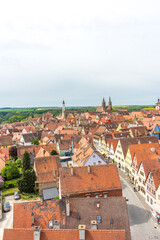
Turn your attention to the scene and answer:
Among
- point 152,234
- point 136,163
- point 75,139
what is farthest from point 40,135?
point 152,234

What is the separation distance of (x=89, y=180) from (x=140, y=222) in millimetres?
10595

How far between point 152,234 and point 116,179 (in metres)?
10.0

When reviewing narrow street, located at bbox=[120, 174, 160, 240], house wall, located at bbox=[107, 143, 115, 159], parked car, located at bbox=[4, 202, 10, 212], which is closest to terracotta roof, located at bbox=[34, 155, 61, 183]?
parked car, located at bbox=[4, 202, 10, 212]

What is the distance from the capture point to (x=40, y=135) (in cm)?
10831

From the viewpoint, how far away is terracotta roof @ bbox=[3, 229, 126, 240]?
20.2m

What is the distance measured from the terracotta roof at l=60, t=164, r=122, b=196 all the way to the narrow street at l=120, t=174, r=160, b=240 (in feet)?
17.8

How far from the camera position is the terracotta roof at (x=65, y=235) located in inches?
797

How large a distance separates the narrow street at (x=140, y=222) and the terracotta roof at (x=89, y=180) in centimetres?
543

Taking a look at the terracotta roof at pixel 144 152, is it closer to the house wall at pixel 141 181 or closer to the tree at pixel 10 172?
the house wall at pixel 141 181

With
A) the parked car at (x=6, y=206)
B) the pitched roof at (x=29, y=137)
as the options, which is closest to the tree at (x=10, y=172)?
the parked car at (x=6, y=206)

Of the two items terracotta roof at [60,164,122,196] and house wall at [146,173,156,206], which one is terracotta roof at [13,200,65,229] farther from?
house wall at [146,173,156,206]

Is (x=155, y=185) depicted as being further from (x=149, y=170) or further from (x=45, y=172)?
(x=45, y=172)

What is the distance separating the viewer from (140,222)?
33.5 metres

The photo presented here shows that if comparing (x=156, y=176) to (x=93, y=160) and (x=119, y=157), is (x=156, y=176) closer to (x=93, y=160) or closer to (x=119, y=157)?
(x=93, y=160)
